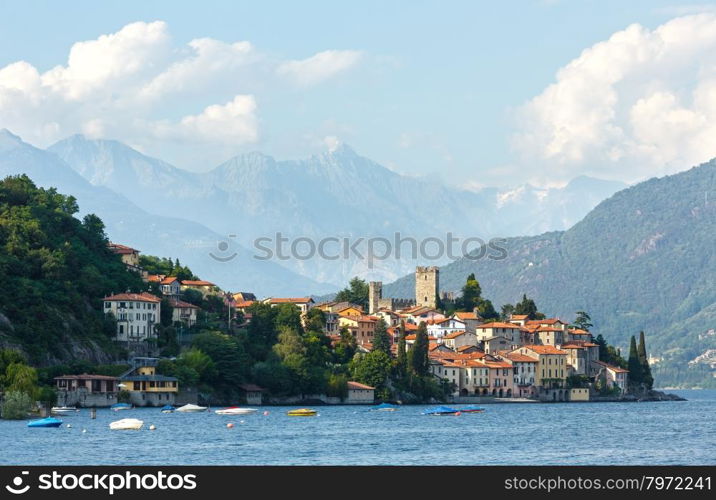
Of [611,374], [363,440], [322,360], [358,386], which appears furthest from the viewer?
[611,374]

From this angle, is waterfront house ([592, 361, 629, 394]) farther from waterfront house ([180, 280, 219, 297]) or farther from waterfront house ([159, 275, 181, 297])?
waterfront house ([159, 275, 181, 297])

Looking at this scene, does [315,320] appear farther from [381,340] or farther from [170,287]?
[170,287]

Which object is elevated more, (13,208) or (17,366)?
(13,208)

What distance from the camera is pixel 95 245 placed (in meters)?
172

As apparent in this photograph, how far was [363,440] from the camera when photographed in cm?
10044

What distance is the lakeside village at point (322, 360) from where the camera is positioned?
470 feet

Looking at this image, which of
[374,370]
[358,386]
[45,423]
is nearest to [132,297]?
[358,386]

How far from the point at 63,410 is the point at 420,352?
53.8 meters

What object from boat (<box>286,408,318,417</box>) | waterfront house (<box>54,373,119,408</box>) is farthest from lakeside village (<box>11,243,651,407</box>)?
boat (<box>286,408,318,417</box>)

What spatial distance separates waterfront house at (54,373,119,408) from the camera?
132750 millimetres
